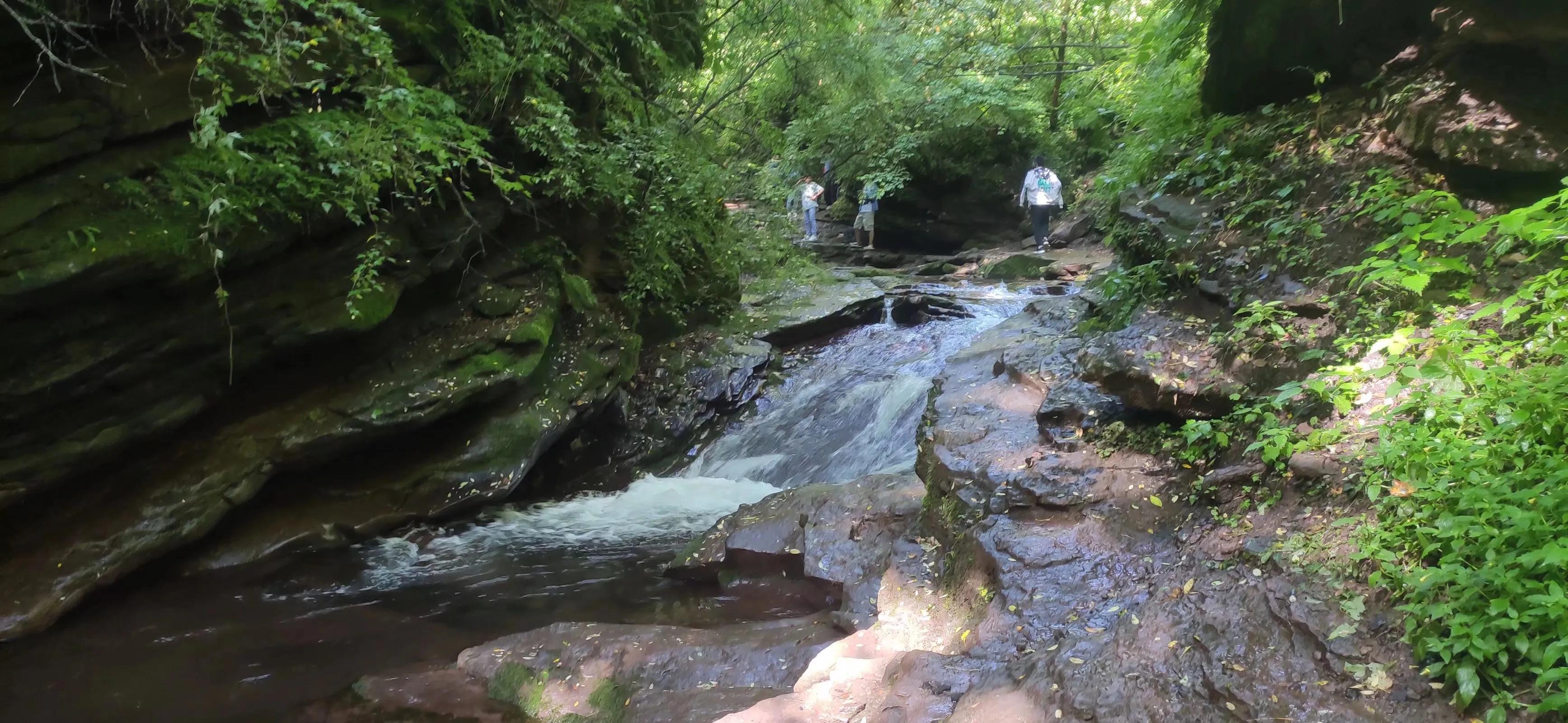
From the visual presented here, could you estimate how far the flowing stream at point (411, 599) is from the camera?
15.1ft

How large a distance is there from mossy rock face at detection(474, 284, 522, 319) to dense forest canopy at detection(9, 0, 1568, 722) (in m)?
0.44

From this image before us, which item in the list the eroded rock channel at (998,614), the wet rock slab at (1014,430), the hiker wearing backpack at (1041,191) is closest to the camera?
the eroded rock channel at (998,614)

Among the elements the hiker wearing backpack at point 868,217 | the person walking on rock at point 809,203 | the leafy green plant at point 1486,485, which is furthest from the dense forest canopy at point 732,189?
the person walking on rock at point 809,203

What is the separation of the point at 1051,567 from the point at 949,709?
1153 mm

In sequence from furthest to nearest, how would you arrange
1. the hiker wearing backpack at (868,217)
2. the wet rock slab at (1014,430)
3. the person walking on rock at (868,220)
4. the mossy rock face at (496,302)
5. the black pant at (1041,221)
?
the person walking on rock at (868,220)
the hiker wearing backpack at (868,217)
the black pant at (1041,221)
the mossy rock face at (496,302)
the wet rock slab at (1014,430)

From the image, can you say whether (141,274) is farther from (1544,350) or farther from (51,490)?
(1544,350)

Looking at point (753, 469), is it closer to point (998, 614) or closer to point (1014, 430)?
point (1014, 430)

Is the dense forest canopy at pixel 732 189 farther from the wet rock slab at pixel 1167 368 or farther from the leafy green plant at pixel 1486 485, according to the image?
the wet rock slab at pixel 1167 368

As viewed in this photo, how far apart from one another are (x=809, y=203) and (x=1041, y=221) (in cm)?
613

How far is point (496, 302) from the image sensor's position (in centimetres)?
733

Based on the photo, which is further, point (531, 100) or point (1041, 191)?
point (1041, 191)

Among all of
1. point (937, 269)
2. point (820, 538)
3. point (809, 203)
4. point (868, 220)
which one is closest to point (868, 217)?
point (868, 220)

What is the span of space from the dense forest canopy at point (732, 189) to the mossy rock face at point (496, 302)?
44 centimetres

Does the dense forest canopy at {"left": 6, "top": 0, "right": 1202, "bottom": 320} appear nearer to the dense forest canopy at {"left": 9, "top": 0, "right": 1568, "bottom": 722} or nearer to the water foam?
the dense forest canopy at {"left": 9, "top": 0, "right": 1568, "bottom": 722}
